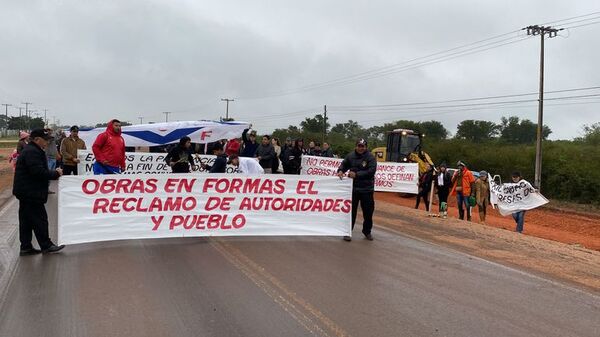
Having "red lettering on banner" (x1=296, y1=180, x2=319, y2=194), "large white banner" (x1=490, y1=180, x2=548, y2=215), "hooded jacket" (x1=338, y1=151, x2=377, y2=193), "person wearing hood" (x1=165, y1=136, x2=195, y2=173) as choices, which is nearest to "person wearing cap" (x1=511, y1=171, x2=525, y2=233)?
"large white banner" (x1=490, y1=180, x2=548, y2=215)

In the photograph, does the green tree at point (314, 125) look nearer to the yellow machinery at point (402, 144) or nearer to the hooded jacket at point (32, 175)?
the yellow machinery at point (402, 144)

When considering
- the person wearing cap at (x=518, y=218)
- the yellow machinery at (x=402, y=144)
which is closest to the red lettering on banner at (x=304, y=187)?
the person wearing cap at (x=518, y=218)

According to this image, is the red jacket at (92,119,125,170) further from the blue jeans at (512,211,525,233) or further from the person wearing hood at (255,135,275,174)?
the blue jeans at (512,211,525,233)

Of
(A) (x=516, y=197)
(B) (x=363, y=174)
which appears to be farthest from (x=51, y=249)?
(A) (x=516, y=197)

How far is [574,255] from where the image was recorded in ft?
33.1

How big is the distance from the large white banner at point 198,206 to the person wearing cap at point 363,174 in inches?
7.1

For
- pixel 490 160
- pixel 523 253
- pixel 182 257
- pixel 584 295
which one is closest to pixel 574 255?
pixel 523 253

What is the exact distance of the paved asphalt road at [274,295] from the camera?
498cm

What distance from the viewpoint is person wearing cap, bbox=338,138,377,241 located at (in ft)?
31.3

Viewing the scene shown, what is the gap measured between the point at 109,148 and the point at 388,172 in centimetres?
1462

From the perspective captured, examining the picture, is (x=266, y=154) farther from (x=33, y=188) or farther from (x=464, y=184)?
(x=33, y=188)

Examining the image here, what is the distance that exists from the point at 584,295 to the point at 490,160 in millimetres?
30369

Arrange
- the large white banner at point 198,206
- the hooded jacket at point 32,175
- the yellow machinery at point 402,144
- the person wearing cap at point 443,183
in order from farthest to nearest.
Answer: the yellow machinery at point 402,144 < the person wearing cap at point 443,183 < the large white banner at point 198,206 < the hooded jacket at point 32,175

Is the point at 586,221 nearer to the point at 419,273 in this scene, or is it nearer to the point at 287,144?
the point at 287,144
